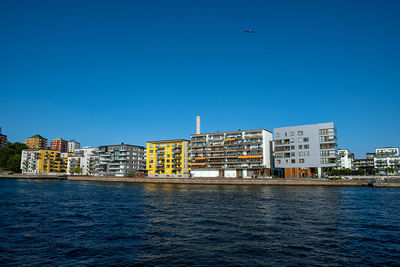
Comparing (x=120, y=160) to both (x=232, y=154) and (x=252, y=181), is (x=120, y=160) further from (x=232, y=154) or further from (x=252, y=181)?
(x=252, y=181)

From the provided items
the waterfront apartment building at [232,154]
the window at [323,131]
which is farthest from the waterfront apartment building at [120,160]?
the window at [323,131]

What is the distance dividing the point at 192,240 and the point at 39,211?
26877mm

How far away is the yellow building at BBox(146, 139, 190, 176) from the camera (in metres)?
161

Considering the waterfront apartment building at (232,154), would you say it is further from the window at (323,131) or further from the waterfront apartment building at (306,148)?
the window at (323,131)

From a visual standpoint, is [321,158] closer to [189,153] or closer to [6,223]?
[189,153]

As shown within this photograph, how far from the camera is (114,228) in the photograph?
89.5ft

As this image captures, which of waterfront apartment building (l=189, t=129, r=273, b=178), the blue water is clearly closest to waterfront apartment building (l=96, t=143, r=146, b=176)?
waterfront apartment building (l=189, t=129, r=273, b=178)

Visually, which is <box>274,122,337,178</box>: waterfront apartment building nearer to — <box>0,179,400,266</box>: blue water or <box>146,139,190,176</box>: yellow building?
<box>146,139,190,176</box>: yellow building

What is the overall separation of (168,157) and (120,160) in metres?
39.6

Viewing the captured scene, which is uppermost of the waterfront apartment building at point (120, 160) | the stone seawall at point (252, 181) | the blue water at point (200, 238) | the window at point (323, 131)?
the window at point (323, 131)

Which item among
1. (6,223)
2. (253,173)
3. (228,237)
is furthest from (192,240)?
(253,173)

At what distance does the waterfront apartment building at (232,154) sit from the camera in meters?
138

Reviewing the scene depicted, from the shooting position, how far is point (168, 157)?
164 metres

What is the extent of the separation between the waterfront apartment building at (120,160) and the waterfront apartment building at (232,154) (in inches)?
1974
